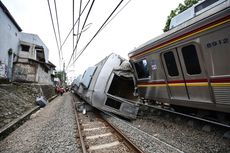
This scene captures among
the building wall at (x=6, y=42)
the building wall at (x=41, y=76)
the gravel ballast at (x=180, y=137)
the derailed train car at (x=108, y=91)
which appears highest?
the building wall at (x=6, y=42)

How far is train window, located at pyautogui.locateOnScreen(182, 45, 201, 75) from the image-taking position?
5.94 metres

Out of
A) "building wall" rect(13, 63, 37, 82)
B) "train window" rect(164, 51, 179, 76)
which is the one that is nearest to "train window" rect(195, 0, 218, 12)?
"train window" rect(164, 51, 179, 76)

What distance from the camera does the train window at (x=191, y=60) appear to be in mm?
5941

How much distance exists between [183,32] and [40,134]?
6.03 meters

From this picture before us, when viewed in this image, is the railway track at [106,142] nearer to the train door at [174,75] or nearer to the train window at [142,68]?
the train door at [174,75]

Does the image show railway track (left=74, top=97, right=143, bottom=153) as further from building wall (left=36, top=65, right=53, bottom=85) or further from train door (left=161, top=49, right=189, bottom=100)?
building wall (left=36, top=65, right=53, bottom=85)

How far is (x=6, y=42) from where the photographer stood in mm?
24891

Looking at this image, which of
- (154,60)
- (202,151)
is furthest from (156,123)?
(202,151)

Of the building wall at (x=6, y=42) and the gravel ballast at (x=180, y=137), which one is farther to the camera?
the building wall at (x=6, y=42)

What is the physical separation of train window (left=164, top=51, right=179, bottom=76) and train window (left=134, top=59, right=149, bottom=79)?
1422mm

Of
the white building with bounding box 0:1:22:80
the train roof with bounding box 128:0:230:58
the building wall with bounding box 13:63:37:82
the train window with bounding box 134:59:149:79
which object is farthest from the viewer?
the building wall with bounding box 13:63:37:82

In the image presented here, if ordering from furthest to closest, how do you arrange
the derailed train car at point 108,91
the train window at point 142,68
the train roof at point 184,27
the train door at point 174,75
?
the derailed train car at point 108,91, the train window at point 142,68, the train door at point 174,75, the train roof at point 184,27

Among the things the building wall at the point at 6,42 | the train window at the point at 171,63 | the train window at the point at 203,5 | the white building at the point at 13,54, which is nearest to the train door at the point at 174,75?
the train window at the point at 171,63

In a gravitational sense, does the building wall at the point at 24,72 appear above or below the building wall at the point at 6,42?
below
